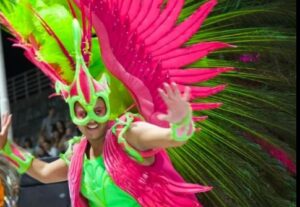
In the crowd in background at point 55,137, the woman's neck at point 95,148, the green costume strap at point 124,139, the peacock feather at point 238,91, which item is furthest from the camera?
the crowd in background at point 55,137

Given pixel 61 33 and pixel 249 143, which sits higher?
pixel 61 33

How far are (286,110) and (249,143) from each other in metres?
0.21

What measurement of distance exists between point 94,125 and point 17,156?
451 mm

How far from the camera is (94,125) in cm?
236

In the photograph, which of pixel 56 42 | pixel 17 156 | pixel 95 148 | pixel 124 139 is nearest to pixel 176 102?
pixel 124 139

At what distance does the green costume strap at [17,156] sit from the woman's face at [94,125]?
368 mm

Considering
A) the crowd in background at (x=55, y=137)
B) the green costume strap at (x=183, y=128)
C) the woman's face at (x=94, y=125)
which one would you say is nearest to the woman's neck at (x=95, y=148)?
the woman's face at (x=94, y=125)

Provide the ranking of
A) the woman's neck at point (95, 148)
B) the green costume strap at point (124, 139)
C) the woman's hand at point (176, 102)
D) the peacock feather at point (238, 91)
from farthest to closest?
1. the peacock feather at point (238, 91)
2. the woman's neck at point (95, 148)
3. the green costume strap at point (124, 139)
4. the woman's hand at point (176, 102)

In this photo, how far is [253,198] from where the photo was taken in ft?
8.44

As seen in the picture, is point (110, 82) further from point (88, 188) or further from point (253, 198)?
point (253, 198)

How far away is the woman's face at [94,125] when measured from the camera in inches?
91.9

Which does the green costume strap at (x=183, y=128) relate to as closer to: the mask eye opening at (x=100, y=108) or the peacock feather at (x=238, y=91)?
the mask eye opening at (x=100, y=108)

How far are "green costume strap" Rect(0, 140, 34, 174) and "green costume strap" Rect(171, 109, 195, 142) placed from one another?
2.66ft

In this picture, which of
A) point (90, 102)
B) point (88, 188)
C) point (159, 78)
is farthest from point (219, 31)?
point (88, 188)
